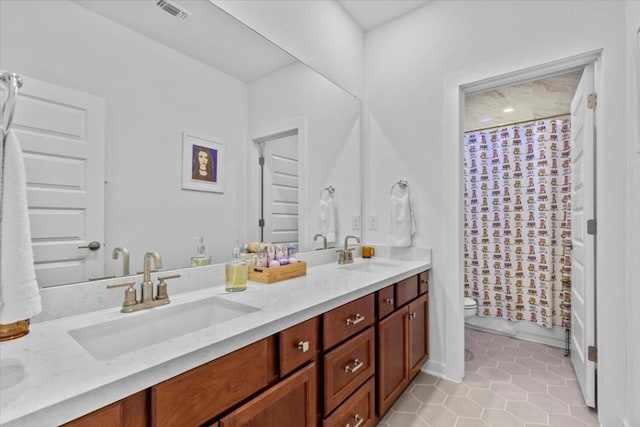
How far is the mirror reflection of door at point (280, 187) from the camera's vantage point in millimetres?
1801

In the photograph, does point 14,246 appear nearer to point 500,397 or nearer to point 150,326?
point 150,326

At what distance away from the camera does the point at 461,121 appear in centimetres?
215

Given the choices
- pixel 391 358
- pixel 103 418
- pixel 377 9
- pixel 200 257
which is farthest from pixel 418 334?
pixel 377 9

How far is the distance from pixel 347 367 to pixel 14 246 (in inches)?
46.3

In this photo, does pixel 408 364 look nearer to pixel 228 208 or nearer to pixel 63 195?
pixel 228 208

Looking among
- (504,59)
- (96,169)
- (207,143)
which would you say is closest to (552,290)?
(504,59)

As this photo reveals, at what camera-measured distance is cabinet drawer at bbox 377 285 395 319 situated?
161 cm

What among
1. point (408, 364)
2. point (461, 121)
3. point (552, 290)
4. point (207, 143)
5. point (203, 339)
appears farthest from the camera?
point (552, 290)

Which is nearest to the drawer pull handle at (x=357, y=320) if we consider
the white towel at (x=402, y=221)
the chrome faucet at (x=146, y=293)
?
the chrome faucet at (x=146, y=293)

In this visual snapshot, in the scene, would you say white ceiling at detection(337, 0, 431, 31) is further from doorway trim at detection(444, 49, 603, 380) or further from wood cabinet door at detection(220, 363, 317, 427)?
wood cabinet door at detection(220, 363, 317, 427)

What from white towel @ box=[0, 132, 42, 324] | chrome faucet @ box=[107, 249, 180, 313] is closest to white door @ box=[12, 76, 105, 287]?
chrome faucet @ box=[107, 249, 180, 313]

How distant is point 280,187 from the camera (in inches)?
75.7

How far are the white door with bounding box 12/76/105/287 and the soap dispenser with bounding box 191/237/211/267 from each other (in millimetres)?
359

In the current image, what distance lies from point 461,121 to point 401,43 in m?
0.80
